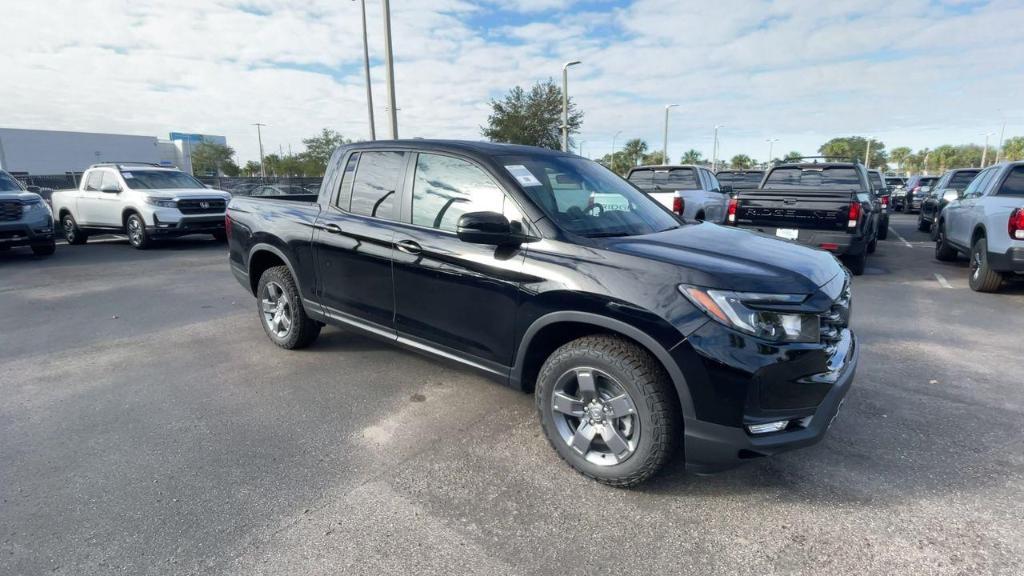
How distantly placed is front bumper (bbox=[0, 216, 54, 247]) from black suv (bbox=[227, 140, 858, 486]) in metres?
8.82

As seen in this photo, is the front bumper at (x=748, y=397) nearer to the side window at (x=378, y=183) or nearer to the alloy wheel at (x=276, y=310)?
the side window at (x=378, y=183)

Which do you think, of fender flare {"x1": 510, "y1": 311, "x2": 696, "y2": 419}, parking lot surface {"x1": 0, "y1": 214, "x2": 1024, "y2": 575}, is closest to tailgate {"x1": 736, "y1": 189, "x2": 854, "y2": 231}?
parking lot surface {"x1": 0, "y1": 214, "x2": 1024, "y2": 575}

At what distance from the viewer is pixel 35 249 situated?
10719mm

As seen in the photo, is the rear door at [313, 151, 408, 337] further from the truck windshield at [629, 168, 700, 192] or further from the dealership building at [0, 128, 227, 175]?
the dealership building at [0, 128, 227, 175]

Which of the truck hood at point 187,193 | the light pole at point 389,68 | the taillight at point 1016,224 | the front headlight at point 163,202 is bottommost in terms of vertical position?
the taillight at point 1016,224

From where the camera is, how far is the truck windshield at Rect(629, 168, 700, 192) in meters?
10.5

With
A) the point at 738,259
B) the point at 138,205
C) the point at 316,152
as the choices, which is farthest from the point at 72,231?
the point at 316,152

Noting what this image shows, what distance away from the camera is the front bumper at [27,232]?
31.9ft

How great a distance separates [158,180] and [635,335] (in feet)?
43.4

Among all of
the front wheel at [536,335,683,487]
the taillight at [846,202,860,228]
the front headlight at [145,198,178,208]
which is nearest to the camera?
the front wheel at [536,335,683,487]

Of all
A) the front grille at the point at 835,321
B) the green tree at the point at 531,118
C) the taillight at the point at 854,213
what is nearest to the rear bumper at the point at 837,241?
the taillight at the point at 854,213

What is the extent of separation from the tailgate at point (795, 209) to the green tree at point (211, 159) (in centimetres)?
7850

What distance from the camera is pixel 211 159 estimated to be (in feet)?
246

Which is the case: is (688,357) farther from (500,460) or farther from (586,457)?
(500,460)
